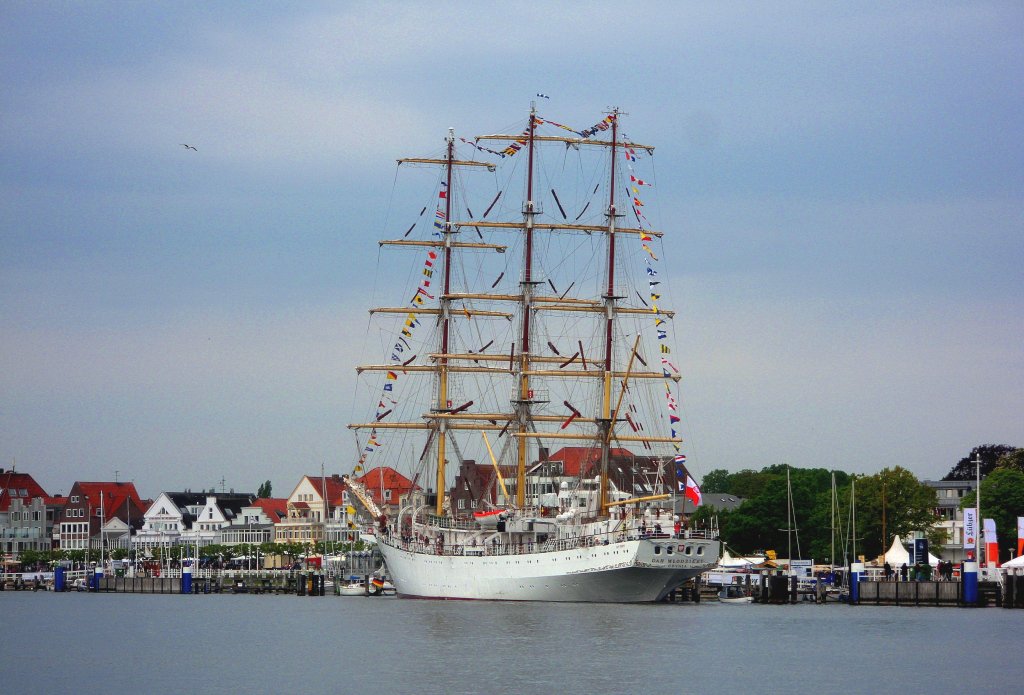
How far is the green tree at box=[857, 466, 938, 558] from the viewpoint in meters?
116

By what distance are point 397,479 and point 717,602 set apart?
6976cm

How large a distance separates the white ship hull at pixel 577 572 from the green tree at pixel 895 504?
33.3 meters

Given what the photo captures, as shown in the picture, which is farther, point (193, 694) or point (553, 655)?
point (553, 655)

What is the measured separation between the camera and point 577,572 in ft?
284

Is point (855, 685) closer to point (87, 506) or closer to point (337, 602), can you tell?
point (337, 602)

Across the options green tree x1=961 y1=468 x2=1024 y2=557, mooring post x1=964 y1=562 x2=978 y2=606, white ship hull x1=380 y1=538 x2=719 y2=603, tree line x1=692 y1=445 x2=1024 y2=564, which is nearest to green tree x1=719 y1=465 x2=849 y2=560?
tree line x1=692 y1=445 x2=1024 y2=564

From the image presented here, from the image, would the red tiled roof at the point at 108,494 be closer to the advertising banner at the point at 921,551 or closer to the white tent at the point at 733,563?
the white tent at the point at 733,563

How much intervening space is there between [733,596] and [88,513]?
109 meters

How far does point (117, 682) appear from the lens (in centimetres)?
5403

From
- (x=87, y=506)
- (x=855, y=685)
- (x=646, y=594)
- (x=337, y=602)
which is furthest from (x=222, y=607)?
(x=87, y=506)

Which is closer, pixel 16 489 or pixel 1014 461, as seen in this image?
pixel 1014 461

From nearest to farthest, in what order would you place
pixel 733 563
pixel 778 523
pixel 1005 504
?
1. pixel 1005 504
2. pixel 733 563
3. pixel 778 523

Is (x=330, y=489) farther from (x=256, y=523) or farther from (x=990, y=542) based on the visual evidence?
(x=990, y=542)

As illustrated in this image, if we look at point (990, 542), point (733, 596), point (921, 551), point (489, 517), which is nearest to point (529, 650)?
point (489, 517)
